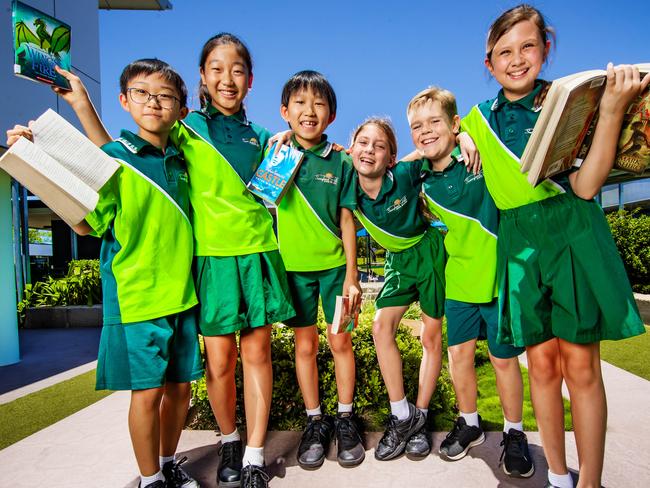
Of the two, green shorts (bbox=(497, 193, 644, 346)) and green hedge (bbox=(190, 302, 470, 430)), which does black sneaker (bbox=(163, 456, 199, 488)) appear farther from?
green shorts (bbox=(497, 193, 644, 346))

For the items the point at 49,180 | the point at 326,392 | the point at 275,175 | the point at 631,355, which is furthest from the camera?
the point at 631,355

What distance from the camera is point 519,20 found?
1.91 m

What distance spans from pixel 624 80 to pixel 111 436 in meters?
3.25

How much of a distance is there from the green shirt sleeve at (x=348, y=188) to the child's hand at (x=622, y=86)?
1272 mm

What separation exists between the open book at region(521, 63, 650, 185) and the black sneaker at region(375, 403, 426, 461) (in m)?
1.53

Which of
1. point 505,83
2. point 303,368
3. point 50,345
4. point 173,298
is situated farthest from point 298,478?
point 50,345

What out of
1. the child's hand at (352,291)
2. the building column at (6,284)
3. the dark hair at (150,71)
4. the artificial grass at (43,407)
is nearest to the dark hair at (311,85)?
the dark hair at (150,71)

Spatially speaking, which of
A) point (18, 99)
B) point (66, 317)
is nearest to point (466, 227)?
point (18, 99)

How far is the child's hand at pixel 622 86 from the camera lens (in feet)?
4.93

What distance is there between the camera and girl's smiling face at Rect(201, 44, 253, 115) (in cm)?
219

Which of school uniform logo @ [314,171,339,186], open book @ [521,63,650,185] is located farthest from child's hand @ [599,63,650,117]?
school uniform logo @ [314,171,339,186]

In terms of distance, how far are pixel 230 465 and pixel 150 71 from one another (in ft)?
6.34

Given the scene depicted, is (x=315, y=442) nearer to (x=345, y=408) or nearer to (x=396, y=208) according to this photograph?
(x=345, y=408)

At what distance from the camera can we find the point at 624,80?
1508mm
